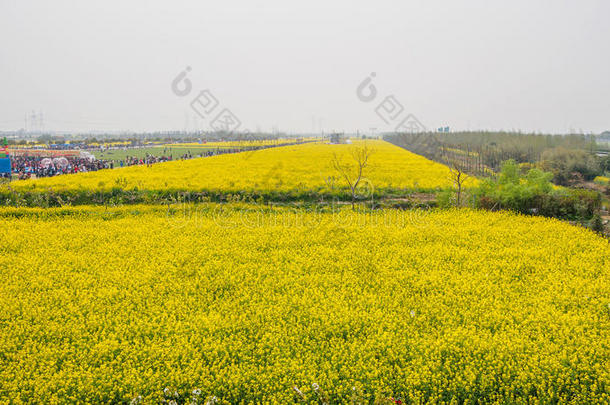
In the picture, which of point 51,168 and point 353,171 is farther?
point 51,168

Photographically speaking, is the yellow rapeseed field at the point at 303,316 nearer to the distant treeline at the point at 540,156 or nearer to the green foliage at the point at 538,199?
the green foliage at the point at 538,199

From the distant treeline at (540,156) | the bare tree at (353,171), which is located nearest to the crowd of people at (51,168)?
the bare tree at (353,171)

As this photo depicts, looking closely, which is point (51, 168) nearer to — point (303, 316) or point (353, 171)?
point (353, 171)

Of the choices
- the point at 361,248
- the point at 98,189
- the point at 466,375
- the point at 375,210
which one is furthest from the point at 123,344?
the point at 98,189

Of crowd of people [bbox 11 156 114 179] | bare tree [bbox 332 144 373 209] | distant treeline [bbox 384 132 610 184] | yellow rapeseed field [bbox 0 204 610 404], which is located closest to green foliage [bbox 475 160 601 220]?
yellow rapeseed field [bbox 0 204 610 404]

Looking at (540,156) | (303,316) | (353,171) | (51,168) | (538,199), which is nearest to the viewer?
(303,316)

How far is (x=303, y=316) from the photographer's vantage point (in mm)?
8117

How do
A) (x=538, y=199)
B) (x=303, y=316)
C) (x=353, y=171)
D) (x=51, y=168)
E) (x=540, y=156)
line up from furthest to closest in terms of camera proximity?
(x=540, y=156), (x=51, y=168), (x=353, y=171), (x=538, y=199), (x=303, y=316)

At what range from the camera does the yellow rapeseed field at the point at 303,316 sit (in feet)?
19.9

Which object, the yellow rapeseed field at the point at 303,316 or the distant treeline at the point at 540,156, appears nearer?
the yellow rapeseed field at the point at 303,316

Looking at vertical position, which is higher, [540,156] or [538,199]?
[540,156]

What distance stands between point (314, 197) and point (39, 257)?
1418cm

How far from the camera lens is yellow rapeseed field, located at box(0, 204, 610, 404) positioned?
19.9ft

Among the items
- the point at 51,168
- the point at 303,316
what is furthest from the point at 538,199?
the point at 51,168
